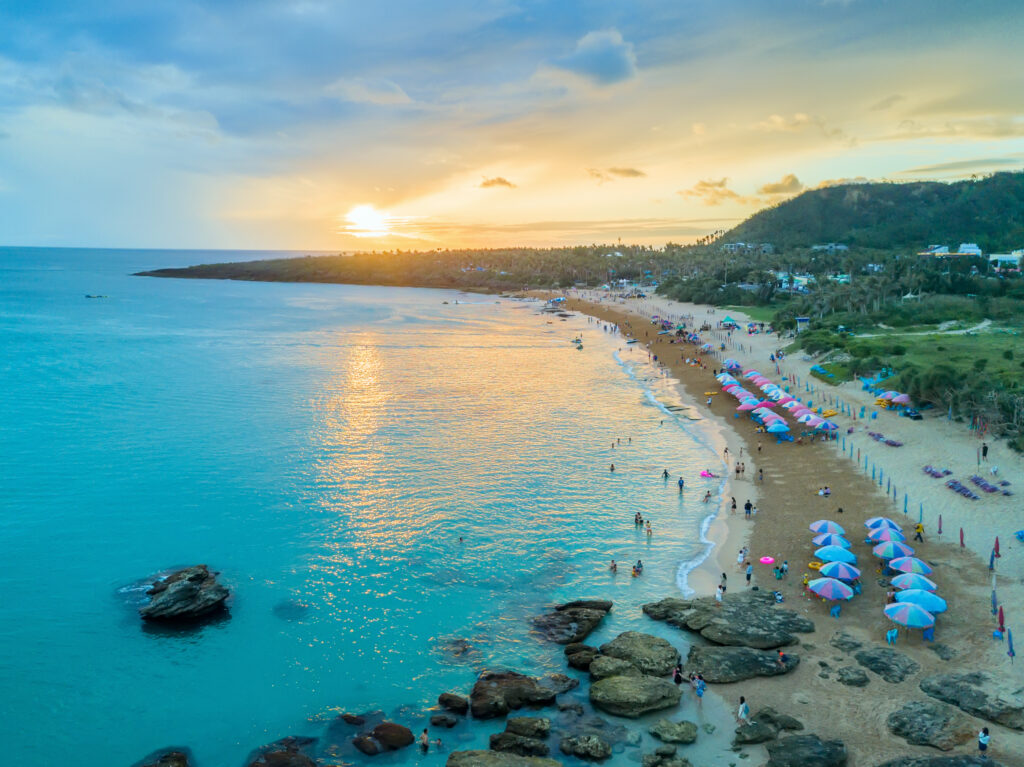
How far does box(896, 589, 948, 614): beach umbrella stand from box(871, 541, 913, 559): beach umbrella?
9.95ft

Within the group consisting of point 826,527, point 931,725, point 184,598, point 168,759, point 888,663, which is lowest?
point 168,759

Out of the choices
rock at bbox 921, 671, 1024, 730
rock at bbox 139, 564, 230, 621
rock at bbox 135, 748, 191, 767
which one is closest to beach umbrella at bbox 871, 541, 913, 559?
rock at bbox 921, 671, 1024, 730

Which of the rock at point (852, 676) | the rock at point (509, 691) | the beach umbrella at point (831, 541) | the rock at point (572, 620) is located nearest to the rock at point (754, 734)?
the rock at point (852, 676)

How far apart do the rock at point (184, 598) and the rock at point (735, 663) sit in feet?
56.2

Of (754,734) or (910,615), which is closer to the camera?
(754,734)

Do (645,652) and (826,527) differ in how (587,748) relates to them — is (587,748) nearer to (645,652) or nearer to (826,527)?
(645,652)

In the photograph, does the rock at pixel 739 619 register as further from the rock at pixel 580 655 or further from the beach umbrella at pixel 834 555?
the rock at pixel 580 655

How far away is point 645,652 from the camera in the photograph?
20.8m

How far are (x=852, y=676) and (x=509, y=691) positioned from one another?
1021 centimetres

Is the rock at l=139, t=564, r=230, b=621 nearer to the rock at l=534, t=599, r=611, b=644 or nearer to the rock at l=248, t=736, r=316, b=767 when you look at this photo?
the rock at l=248, t=736, r=316, b=767

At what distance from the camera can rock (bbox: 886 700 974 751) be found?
1644 cm

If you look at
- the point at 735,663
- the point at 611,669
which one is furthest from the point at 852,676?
the point at 611,669

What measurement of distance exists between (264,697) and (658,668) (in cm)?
1226

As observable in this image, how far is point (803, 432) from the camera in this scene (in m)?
41.8
